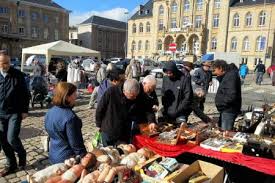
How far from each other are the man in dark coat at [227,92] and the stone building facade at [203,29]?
4665cm

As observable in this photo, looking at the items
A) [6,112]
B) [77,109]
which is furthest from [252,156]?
[77,109]

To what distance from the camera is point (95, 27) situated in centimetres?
7744

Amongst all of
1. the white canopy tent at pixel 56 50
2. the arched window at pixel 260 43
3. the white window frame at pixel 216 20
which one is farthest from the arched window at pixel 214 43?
the white canopy tent at pixel 56 50

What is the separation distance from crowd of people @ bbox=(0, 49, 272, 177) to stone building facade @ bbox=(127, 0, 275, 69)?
4686 cm

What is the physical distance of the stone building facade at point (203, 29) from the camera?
166ft

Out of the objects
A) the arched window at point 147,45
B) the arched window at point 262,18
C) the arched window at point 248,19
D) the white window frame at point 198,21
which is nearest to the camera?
the arched window at point 262,18

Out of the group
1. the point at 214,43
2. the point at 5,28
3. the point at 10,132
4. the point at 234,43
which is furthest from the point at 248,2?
the point at 10,132

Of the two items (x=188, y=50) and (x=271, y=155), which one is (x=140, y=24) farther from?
(x=271, y=155)

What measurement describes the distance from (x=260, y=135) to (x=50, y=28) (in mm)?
66650

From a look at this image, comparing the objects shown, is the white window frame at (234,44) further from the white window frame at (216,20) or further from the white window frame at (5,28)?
the white window frame at (5,28)

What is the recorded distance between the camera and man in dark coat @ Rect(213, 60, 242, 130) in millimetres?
5316

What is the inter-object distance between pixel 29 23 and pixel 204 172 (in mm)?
64313

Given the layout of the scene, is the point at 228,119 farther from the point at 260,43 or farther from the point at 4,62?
the point at 260,43

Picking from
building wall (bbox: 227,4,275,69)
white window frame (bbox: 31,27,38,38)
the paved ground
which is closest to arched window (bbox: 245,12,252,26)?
building wall (bbox: 227,4,275,69)
